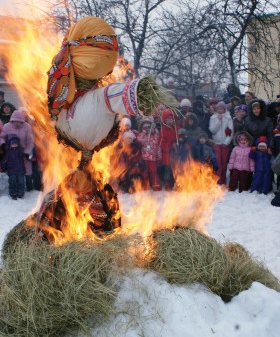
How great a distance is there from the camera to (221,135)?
25.3ft

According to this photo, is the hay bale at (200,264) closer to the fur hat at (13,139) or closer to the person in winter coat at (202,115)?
the fur hat at (13,139)

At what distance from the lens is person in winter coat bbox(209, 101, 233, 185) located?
7.46 meters

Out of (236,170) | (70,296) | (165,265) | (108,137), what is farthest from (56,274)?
(236,170)

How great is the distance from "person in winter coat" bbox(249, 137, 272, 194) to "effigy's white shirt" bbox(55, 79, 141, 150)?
4561 millimetres

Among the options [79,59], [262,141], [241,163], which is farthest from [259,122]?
[79,59]

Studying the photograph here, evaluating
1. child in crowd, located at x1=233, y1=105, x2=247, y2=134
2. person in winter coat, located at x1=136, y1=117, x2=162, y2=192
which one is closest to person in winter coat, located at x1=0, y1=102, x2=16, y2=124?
person in winter coat, located at x1=136, y1=117, x2=162, y2=192

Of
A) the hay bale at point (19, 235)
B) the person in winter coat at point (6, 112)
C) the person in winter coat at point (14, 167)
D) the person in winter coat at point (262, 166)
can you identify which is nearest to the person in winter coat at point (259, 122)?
the person in winter coat at point (262, 166)

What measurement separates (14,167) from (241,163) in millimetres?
3755

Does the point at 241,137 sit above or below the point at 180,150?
above

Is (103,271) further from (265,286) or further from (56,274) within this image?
(265,286)

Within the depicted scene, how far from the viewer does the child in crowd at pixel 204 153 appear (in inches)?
286

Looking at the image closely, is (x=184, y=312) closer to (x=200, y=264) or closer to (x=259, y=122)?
(x=200, y=264)

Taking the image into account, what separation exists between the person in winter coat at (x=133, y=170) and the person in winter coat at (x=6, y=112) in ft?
6.97

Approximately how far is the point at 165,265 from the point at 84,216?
77cm
